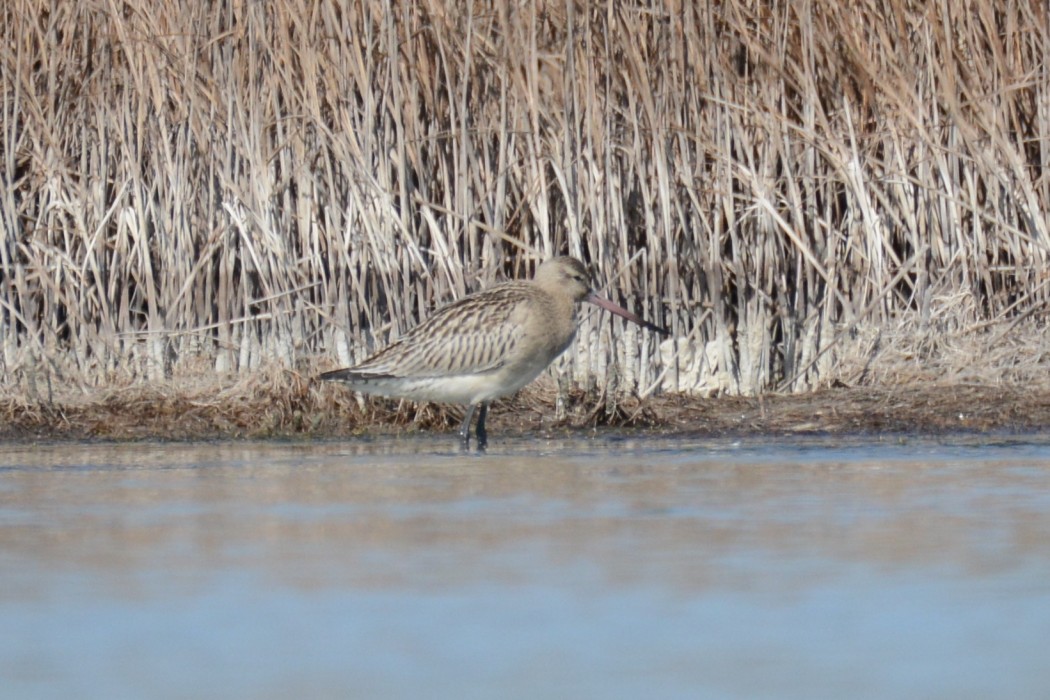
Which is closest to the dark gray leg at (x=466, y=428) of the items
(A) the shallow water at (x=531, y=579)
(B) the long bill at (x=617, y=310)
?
(B) the long bill at (x=617, y=310)

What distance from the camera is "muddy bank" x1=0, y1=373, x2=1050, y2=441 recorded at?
30.0 feet

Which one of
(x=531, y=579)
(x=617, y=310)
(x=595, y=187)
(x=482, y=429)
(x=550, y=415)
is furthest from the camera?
(x=595, y=187)

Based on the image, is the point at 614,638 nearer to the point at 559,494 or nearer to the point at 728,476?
the point at 559,494

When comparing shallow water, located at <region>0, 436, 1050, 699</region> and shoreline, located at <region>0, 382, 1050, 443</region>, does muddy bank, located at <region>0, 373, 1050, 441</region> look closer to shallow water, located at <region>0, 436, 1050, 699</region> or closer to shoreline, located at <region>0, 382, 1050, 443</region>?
shoreline, located at <region>0, 382, 1050, 443</region>

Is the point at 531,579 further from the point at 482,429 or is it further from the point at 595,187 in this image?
the point at 595,187

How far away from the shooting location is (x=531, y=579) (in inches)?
201

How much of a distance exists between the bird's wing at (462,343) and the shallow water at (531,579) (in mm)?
1198

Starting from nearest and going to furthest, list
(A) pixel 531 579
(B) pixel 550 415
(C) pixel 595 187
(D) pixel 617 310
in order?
1. (A) pixel 531 579
2. (D) pixel 617 310
3. (B) pixel 550 415
4. (C) pixel 595 187

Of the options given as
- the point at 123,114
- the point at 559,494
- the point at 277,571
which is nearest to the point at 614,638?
the point at 277,571

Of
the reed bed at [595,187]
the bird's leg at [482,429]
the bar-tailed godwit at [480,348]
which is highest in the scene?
the reed bed at [595,187]

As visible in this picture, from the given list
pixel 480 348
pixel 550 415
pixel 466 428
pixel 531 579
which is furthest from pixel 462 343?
pixel 531 579

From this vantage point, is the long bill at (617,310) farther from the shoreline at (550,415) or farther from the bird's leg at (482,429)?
the bird's leg at (482,429)

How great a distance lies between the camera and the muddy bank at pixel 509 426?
9156 mm

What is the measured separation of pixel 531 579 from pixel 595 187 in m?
5.06
